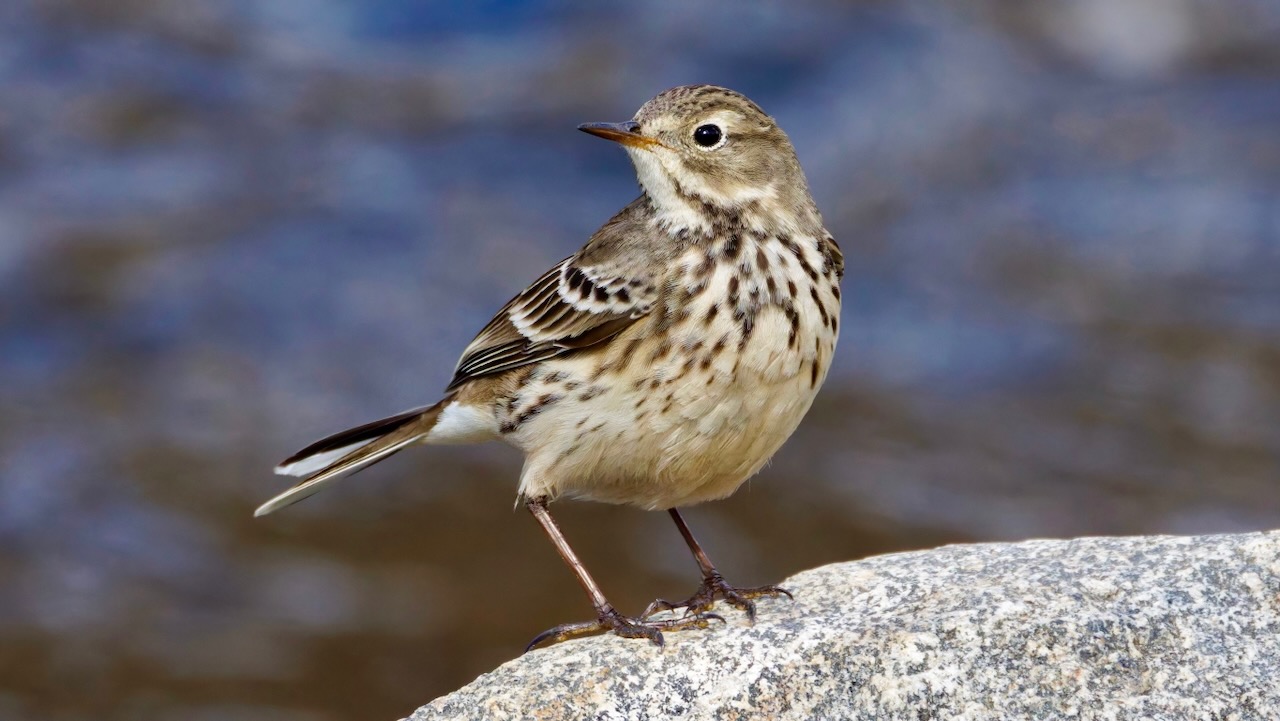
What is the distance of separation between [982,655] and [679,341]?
170 cm

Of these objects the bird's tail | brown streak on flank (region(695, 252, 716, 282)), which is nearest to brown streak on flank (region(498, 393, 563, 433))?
the bird's tail

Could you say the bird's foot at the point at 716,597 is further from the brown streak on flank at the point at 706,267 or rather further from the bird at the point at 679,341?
the brown streak on flank at the point at 706,267

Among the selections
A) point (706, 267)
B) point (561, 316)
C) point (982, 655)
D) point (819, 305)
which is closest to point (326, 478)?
point (561, 316)

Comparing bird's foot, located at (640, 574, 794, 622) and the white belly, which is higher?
the white belly

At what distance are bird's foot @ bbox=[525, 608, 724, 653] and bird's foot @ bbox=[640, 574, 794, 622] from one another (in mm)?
93

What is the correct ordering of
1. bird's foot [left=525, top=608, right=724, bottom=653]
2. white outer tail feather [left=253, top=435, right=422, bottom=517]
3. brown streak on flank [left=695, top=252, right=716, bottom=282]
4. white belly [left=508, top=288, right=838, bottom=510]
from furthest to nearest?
white outer tail feather [left=253, top=435, right=422, bottom=517]
brown streak on flank [left=695, top=252, right=716, bottom=282]
white belly [left=508, top=288, right=838, bottom=510]
bird's foot [left=525, top=608, right=724, bottom=653]

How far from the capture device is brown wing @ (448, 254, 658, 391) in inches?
256

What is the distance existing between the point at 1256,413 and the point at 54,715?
415 inches

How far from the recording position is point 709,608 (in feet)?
20.7

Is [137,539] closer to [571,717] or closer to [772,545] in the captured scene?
[772,545]

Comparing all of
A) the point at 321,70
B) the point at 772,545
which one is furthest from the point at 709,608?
the point at 321,70

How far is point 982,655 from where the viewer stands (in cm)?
534

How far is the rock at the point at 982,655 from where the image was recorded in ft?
17.0

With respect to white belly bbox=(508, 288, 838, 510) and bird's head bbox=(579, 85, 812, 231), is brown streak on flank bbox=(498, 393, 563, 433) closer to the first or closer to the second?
white belly bbox=(508, 288, 838, 510)
